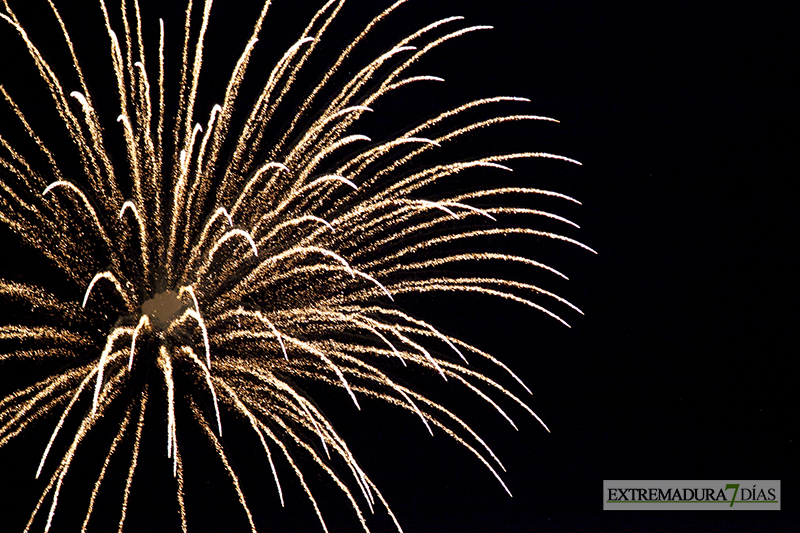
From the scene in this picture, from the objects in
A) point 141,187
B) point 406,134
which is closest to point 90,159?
point 141,187

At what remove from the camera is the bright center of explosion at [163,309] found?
7523mm

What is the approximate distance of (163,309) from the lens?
7574 millimetres

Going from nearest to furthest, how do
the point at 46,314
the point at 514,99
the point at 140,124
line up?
the point at 140,124 → the point at 46,314 → the point at 514,99

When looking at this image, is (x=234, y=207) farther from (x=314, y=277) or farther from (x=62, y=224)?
(x=62, y=224)

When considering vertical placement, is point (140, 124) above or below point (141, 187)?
above

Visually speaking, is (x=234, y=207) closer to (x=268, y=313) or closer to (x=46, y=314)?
(x=268, y=313)

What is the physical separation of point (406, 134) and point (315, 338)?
2795 mm

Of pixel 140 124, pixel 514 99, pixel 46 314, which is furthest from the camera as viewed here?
pixel 514 99

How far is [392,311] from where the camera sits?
808cm

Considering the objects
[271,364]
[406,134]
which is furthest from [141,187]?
[406,134]

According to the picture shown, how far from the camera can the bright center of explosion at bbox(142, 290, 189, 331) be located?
24.7ft

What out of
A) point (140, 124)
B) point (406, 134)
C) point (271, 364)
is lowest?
point (271, 364)

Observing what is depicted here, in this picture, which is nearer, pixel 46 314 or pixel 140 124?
pixel 140 124

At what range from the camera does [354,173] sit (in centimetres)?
796
